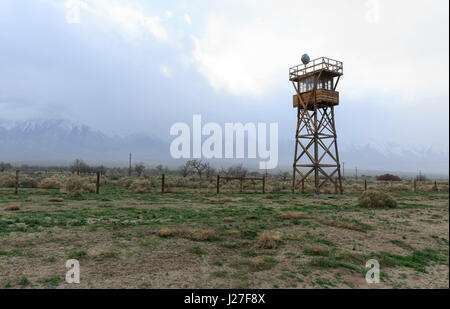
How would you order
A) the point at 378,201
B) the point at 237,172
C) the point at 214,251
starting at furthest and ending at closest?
the point at 237,172
the point at 378,201
the point at 214,251

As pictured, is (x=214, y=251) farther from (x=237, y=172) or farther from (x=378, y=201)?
(x=237, y=172)

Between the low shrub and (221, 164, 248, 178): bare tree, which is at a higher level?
(221, 164, 248, 178): bare tree

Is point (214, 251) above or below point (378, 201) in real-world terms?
below

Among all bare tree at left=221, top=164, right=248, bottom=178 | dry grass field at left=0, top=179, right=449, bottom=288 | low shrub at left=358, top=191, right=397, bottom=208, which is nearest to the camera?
dry grass field at left=0, top=179, right=449, bottom=288

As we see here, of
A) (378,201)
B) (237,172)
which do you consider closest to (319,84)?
(378,201)

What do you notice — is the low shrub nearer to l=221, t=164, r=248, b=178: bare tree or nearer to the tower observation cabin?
the tower observation cabin

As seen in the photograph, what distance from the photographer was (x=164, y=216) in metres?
11.6

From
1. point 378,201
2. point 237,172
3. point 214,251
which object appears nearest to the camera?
point 214,251

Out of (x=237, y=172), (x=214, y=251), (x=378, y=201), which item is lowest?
(x=214, y=251)

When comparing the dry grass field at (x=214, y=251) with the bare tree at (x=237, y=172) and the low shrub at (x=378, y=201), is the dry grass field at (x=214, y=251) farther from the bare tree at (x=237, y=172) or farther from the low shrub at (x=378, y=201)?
the bare tree at (x=237, y=172)

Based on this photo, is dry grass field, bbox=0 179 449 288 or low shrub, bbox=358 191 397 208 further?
low shrub, bbox=358 191 397 208

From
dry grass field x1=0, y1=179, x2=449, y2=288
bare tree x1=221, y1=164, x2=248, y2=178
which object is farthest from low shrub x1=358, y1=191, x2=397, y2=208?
bare tree x1=221, y1=164, x2=248, y2=178

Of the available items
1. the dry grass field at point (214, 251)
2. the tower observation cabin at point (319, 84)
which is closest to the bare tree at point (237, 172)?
the tower observation cabin at point (319, 84)
